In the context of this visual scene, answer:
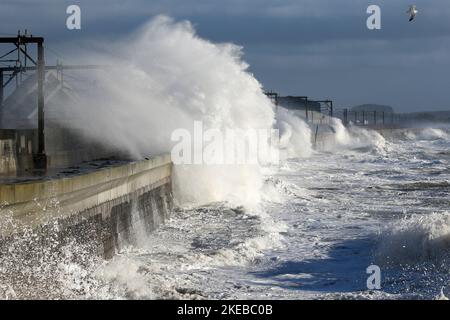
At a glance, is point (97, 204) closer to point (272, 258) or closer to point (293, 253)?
point (272, 258)

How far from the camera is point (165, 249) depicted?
1566 cm

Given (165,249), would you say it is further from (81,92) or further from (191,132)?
(81,92)

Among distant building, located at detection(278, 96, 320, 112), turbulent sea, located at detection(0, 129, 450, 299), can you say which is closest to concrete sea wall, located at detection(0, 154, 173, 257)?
turbulent sea, located at detection(0, 129, 450, 299)

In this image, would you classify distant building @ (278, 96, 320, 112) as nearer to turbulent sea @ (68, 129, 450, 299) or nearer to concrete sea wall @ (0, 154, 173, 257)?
turbulent sea @ (68, 129, 450, 299)

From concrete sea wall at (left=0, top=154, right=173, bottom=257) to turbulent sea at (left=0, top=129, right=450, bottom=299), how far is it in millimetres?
409

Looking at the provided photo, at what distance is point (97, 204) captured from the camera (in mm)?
14734

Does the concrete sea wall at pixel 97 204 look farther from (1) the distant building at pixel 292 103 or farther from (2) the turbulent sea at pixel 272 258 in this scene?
(1) the distant building at pixel 292 103

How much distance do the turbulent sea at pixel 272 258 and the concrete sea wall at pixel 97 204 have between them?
16.1 inches

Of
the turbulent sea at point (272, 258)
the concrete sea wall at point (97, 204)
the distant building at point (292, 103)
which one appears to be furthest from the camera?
the distant building at point (292, 103)

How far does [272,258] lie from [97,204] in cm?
334

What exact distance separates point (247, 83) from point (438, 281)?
1898 cm

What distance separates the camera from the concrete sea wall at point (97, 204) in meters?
11.3

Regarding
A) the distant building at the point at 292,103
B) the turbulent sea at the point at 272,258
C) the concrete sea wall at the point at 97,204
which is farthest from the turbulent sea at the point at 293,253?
the distant building at the point at 292,103
